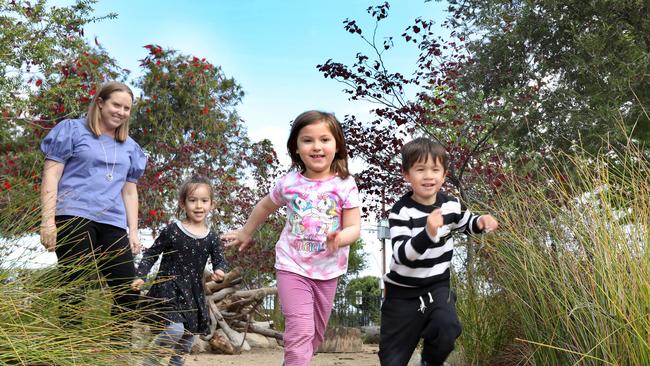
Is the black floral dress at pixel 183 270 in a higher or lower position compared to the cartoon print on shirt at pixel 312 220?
lower

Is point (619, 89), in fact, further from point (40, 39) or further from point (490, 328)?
point (40, 39)

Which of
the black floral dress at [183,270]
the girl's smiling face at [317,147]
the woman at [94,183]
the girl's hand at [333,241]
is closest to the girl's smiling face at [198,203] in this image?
the black floral dress at [183,270]

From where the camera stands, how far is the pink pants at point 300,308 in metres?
3.77

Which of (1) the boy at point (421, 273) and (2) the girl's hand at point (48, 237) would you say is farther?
(2) the girl's hand at point (48, 237)

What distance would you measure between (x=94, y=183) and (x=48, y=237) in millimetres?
515

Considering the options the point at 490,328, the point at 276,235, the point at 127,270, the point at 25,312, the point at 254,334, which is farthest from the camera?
the point at 276,235

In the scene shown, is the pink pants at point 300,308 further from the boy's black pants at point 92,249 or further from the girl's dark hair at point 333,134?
the boy's black pants at point 92,249

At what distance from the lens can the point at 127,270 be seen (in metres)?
4.71

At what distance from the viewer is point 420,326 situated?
4.02m

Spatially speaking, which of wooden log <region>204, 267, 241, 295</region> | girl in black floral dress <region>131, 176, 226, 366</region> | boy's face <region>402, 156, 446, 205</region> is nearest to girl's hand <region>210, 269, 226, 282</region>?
girl in black floral dress <region>131, 176, 226, 366</region>

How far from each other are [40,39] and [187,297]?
8.92m

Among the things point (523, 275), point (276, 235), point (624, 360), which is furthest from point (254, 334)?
point (624, 360)

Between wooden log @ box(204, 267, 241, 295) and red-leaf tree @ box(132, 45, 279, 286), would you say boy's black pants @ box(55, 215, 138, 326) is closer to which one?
wooden log @ box(204, 267, 241, 295)

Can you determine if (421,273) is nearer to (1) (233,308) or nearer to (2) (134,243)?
(2) (134,243)
